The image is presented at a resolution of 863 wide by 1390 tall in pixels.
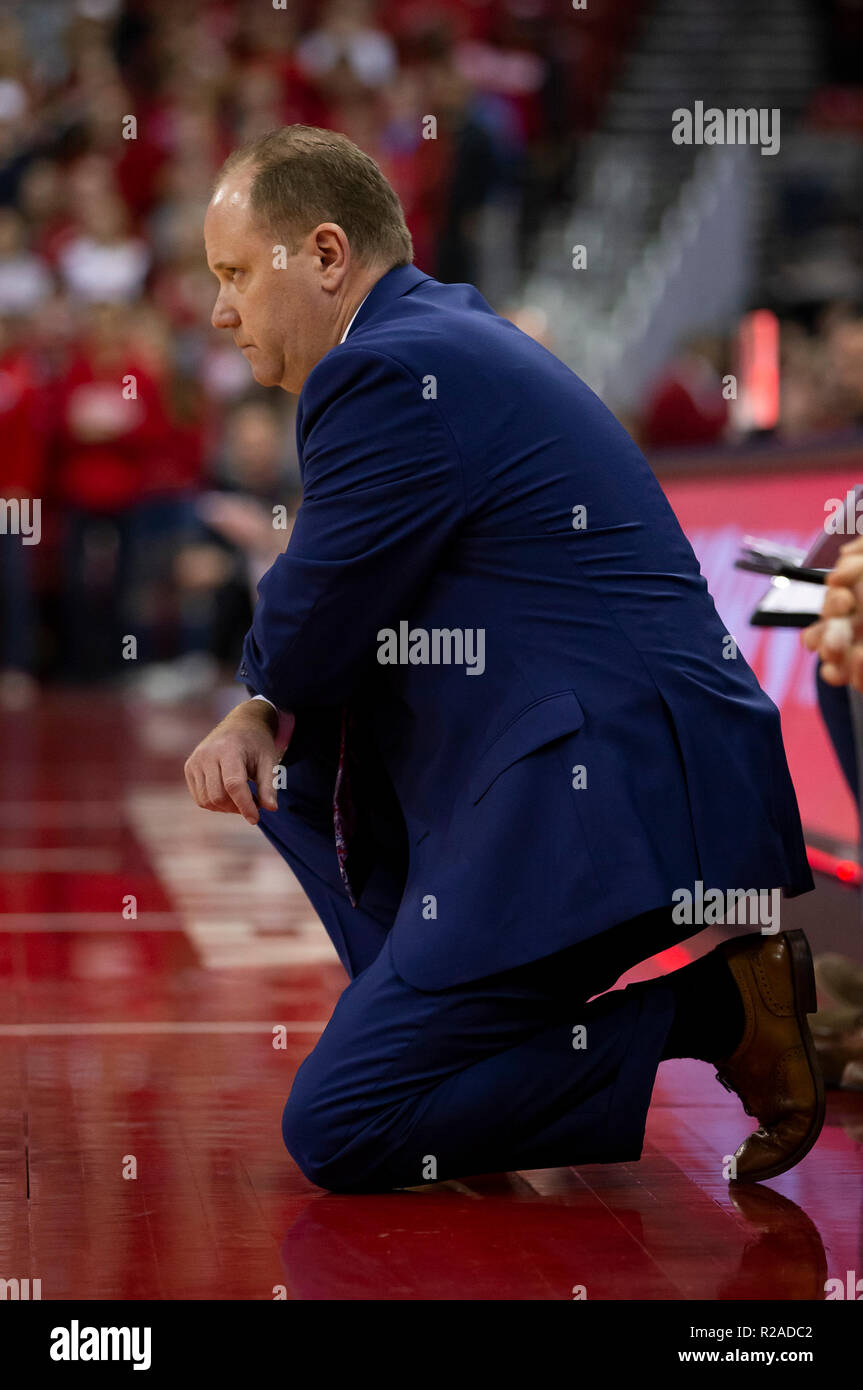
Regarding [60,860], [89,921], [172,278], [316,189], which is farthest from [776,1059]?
[172,278]

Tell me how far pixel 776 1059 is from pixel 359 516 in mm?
863

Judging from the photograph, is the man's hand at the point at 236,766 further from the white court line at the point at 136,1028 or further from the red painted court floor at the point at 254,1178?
the white court line at the point at 136,1028

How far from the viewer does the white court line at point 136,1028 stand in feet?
11.3

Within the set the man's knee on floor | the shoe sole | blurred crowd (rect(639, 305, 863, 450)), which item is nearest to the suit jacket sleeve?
the man's knee on floor

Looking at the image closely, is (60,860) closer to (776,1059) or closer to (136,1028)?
(136,1028)

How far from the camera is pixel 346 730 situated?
2.72 m

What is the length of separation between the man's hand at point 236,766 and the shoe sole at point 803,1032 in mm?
693

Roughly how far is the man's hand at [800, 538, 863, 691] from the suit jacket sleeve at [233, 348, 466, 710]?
2.02 feet

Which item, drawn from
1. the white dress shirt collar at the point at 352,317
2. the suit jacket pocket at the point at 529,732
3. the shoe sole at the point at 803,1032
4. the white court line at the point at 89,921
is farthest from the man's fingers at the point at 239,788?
the white court line at the point at 89,921

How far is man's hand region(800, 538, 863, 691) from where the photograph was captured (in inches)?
79.0

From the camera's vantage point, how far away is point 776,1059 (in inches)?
103

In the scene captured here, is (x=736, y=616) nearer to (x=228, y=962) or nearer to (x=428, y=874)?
(x=228, y=962)

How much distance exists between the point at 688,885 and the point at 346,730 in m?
0.52

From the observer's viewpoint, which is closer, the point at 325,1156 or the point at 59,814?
the point at 325,1156
